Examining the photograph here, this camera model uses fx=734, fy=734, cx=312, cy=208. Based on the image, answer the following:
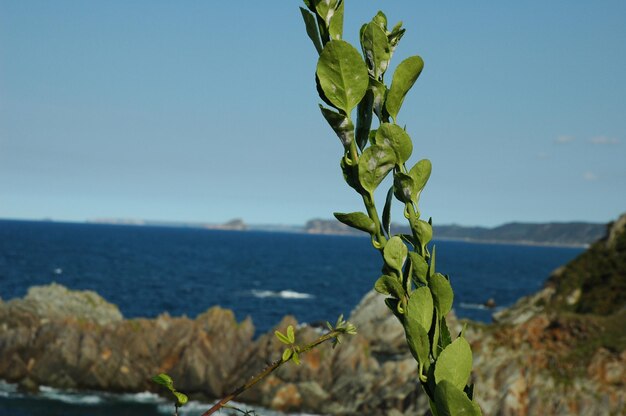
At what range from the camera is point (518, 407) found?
19.7 m

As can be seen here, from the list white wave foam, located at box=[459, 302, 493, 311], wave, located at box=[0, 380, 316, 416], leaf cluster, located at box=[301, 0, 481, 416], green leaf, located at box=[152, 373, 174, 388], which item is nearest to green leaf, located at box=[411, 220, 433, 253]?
leaf cluster, located at box=[301, 0, 481, 416]

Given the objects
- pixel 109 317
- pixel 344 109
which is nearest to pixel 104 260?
pixel 109 317

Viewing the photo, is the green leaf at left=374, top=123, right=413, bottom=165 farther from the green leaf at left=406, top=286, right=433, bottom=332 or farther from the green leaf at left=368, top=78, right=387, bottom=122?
the green leaf at left=406, top=286, right=433, bottom=332

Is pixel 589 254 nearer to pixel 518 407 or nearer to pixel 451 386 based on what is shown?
pixel 518 407

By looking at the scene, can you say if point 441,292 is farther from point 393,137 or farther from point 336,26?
point 336,26

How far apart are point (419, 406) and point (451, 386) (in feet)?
72.8

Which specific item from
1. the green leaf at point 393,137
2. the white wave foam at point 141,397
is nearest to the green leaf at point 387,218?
the green leaf at point 393,137

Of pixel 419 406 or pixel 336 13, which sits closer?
pixel 336 13

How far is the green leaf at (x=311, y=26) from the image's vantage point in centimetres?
180

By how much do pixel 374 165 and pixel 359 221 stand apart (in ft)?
0.48

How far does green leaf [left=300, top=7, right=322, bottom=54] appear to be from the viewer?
180 cm

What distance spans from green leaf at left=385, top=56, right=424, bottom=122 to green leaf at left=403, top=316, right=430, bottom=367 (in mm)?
544

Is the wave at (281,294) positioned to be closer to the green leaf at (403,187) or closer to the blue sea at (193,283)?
the blue sea at (193,283)

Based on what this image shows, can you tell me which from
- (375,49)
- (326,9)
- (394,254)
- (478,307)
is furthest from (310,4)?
(478,307)
